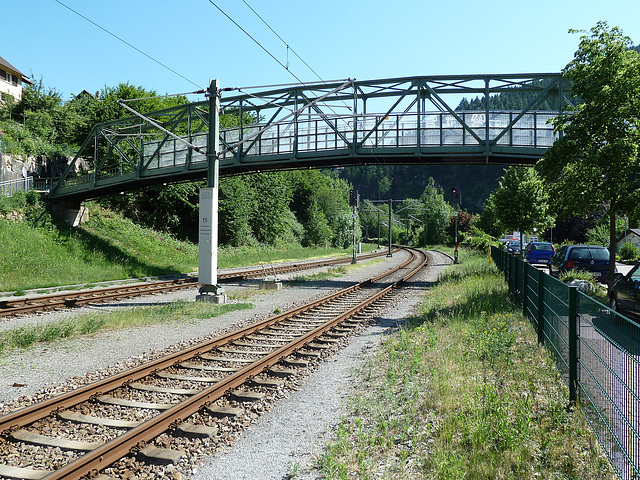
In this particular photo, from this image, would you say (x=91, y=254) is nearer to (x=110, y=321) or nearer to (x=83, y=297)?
(x=83, y=297)

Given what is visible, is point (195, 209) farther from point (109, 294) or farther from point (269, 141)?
point (109, 294)

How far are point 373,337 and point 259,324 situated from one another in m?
2.68

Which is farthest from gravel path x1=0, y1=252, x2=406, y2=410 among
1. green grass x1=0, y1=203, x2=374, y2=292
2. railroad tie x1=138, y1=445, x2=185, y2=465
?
green grass x1=0, y1=203, x2=374, y2=292

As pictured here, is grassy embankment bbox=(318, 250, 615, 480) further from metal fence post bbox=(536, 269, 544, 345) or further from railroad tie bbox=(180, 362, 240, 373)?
railroad tie bbox=(180, 362, 240, 373)

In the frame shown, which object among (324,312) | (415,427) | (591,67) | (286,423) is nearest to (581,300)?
(415,427)

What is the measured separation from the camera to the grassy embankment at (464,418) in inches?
176

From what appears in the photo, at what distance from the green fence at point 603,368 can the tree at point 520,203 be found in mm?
30471

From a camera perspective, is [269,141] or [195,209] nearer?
[269,141]

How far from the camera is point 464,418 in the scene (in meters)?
5.42

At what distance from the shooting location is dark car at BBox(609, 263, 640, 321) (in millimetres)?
10391

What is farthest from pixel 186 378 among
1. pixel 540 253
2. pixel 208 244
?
pixel 540 253

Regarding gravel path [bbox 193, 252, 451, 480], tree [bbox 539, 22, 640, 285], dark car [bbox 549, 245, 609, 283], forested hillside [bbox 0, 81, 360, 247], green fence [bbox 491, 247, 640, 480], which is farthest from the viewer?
forested hillside [bbox 0, 81, 360, 247]

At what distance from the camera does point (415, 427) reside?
560 centimetres

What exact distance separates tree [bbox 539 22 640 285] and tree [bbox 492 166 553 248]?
65.6ft
